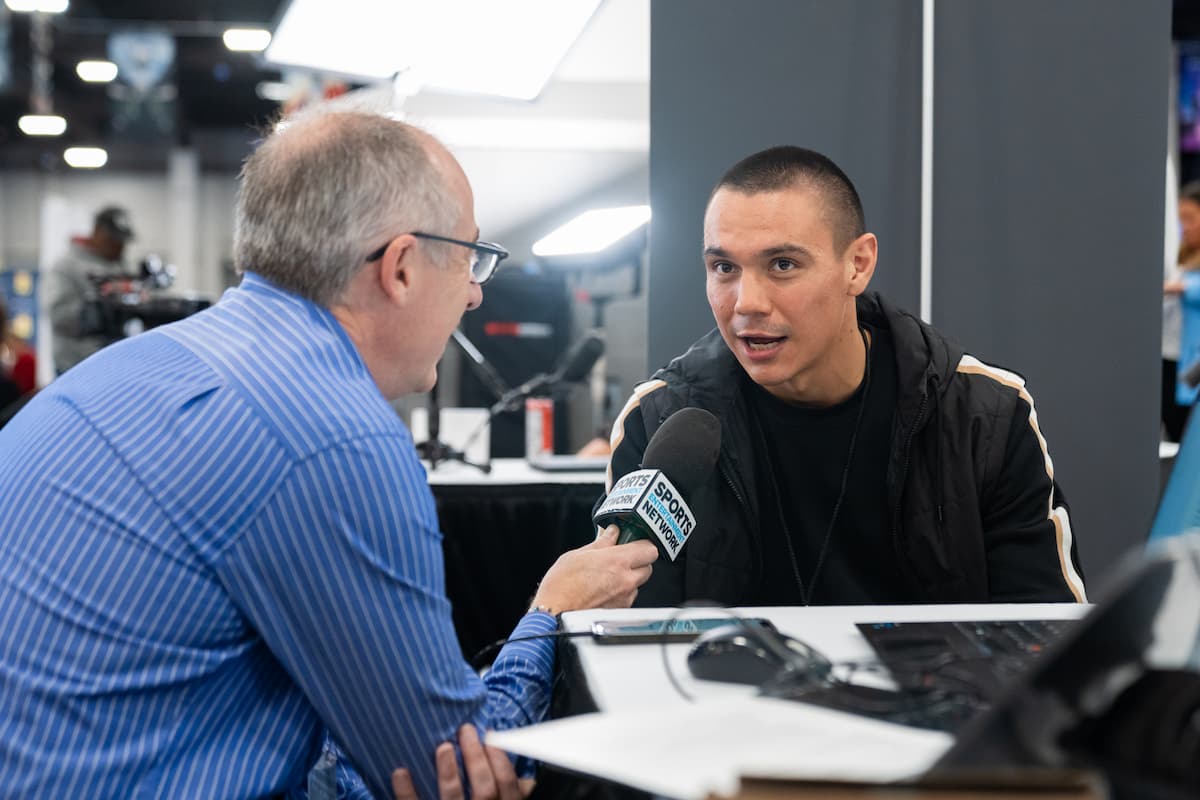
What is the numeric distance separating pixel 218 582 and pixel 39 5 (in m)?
9.30

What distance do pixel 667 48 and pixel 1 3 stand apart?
8.38 meters

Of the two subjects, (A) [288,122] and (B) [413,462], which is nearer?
(B) [413,462]

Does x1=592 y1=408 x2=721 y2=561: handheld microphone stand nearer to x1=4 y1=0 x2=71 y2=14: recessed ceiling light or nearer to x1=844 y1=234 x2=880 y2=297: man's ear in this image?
x1=844 y1=234 x2=880 y2=297: man's ear

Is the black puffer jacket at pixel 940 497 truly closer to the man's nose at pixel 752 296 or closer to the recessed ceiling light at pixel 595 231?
the man's nose at pixel 752 296

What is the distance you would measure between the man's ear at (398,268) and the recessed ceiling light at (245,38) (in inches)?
354

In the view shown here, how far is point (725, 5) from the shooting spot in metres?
2.46

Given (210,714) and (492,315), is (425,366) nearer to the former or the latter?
(210,714)

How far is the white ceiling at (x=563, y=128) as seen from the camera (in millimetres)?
4988

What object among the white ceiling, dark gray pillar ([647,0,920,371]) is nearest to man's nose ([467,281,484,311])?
dark gray pillar ([647,0,920,371])

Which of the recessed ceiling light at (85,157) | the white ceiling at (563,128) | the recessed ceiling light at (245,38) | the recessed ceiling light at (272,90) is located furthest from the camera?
the recessed ceiling light at (85,157)

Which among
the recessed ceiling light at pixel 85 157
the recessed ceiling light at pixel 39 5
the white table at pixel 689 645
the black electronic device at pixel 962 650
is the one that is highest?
the recessed ceiling light at pixel 39 5

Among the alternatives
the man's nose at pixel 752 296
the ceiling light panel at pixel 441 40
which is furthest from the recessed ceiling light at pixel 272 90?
the man's nose at pixel 752 296

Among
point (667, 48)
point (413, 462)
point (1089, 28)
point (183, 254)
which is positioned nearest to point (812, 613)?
point (413, 462)

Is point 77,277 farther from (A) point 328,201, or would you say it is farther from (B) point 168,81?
(B) point 168,81
